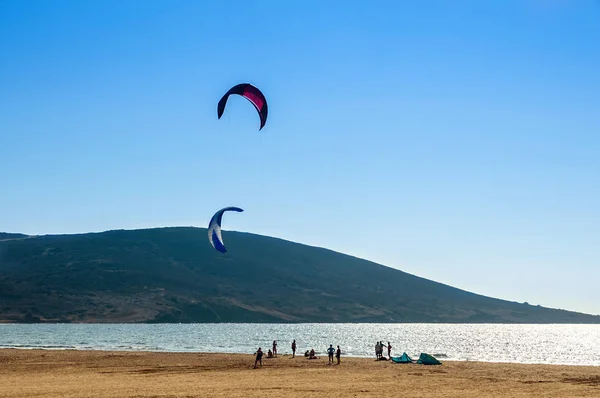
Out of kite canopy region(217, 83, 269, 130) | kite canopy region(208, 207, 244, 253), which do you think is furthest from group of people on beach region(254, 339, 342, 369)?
kite canopy region(217, 83, 269, 130)

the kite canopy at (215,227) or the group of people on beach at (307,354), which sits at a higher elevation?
the kite canopy at (215,227)

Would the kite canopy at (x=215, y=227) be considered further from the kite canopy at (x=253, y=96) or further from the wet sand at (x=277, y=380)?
the kite canopy at (x=253, y=96)

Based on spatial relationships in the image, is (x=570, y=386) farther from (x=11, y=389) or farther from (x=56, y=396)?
(x=11, y=389)

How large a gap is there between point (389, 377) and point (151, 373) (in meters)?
12.6

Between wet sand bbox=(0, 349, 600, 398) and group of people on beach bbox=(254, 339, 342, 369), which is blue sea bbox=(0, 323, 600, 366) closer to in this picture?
group of people on beach bbox=(254, 339, 342, 369)

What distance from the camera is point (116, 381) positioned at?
30453mm

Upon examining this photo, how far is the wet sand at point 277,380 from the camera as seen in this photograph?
86.7 ft

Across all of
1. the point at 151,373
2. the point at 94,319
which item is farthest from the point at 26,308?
the point at 151,373

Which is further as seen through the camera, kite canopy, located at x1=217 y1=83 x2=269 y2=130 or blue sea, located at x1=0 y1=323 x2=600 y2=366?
blue sea, located at x1=0 y1=323 x2=600 y2=366

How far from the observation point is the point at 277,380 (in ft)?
103

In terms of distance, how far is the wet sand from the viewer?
26.4 m

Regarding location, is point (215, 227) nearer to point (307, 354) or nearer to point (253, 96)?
point (253, 96)

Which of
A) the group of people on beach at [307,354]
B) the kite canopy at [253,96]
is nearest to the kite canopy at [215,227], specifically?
the group of people on beach at [307,354]

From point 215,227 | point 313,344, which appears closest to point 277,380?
point 215,227
